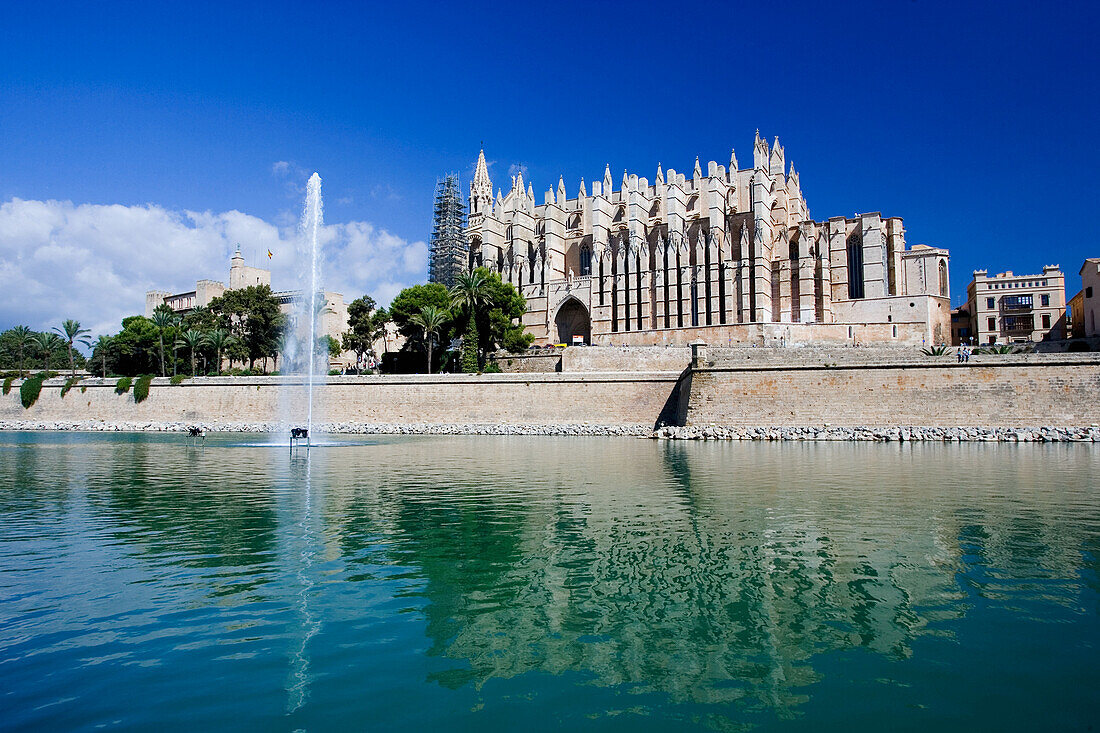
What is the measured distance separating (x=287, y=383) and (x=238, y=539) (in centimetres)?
3246

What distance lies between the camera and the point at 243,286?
74062 millimetres

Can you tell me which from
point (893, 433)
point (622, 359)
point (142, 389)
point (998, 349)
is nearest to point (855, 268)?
point (998, 349)

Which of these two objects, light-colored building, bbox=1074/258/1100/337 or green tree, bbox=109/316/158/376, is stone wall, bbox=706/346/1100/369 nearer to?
light-colored building, bbox=1074/258/1100/337

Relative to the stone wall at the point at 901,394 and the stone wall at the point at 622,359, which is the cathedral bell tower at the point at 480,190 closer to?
the stone wall at the point at 622,359

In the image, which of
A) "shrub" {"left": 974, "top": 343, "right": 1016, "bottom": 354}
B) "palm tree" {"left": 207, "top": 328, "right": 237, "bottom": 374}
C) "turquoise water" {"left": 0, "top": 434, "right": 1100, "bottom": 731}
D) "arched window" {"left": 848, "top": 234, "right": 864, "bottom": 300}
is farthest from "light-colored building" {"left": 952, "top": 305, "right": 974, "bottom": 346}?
"palm tree" {"left": 207, "top": 328, "right": 237, "bottom": 374}

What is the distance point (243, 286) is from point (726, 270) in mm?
50926

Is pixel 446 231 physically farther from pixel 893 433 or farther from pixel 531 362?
pixel 893 433

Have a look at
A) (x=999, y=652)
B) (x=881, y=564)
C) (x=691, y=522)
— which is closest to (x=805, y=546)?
(x=881, y=564)

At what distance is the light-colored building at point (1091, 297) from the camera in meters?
39.8

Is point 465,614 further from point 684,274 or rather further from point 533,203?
point 533,203

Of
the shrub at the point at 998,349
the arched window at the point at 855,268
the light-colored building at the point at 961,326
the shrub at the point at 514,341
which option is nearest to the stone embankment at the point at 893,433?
the shrub at the point at 998,349

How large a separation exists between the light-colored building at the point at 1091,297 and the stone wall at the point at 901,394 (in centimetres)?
1829

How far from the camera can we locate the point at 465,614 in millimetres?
6121

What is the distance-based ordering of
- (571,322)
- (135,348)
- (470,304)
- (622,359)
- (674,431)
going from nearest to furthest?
(674,431)
(622,359)
(470,304)
(571,322)
(135,348)
